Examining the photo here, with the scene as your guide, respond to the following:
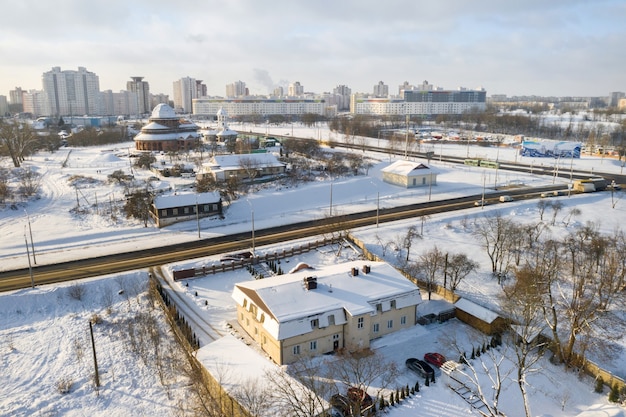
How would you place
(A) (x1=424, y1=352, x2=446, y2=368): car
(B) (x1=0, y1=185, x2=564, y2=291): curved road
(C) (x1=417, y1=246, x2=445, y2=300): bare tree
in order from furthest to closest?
(B) (x1=0, y1=185, x2=564, y2=291): curved road → (C) (x1=417, y1=246, x2=445, y2=300): bare tree → (A) (x1=424, y1=352, x2=446, y2=368): car

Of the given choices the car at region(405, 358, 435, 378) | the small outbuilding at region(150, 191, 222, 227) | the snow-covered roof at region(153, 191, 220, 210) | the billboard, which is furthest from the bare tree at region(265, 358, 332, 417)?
the billboard

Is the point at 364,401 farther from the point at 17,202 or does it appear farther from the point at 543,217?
the point at 17,202

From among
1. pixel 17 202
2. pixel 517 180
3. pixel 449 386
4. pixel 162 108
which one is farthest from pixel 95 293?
pixel 162 108

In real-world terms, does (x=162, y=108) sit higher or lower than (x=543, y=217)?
higher

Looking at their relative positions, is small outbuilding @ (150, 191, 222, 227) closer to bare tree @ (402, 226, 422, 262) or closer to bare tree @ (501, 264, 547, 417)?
bare tree @ (402, 226, 422, 262)

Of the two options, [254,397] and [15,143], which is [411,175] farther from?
[15,143]

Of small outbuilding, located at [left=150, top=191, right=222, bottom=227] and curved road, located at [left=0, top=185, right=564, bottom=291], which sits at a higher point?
small outbuilding, located at [left=150, top=191, right=222, bottom=227]
